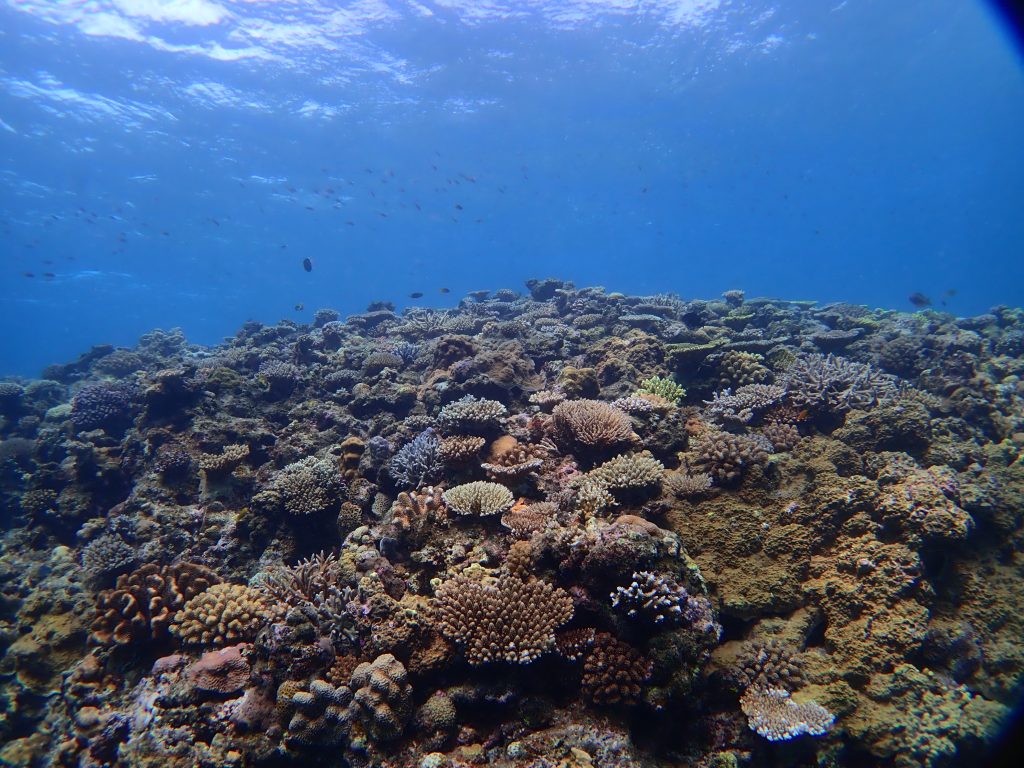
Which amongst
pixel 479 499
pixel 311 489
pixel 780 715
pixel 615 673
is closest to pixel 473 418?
pixel 479 499

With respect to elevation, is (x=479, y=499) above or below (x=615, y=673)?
above

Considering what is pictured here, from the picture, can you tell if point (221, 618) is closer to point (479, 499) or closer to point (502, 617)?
point (479, 499)

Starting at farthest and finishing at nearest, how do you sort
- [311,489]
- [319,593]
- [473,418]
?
[473,418] < [311,489] < [319,593]

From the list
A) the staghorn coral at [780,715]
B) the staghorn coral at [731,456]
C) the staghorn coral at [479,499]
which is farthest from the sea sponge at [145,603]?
the staghorn coral at [731,456]

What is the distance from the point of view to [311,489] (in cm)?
753

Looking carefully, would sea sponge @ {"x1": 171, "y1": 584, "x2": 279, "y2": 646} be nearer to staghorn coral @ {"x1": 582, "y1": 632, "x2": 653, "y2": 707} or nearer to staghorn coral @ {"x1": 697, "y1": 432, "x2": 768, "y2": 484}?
staghorn coral @ {"x1": 582, "y1": 632, "x2": 653, "y2": 707}

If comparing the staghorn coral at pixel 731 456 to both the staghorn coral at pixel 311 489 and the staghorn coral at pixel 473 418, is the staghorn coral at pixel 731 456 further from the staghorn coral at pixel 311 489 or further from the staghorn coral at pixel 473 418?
the staghorn coral at pixel 311 489

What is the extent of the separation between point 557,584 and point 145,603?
5.82 metres

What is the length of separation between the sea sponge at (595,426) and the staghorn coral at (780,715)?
3489 millimetres

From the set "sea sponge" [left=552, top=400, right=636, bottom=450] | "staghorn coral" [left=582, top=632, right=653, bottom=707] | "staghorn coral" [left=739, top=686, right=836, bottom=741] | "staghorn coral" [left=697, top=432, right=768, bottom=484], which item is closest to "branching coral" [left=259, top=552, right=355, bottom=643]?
"staghorn coral" [left=582, top=632, right=653, bottom=707]

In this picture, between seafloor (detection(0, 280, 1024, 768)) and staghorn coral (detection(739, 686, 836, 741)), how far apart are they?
24 mm

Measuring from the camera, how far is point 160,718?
15.9 feet

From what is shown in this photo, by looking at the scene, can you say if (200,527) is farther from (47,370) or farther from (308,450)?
(47,370)

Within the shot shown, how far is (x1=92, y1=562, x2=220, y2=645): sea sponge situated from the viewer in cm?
596
